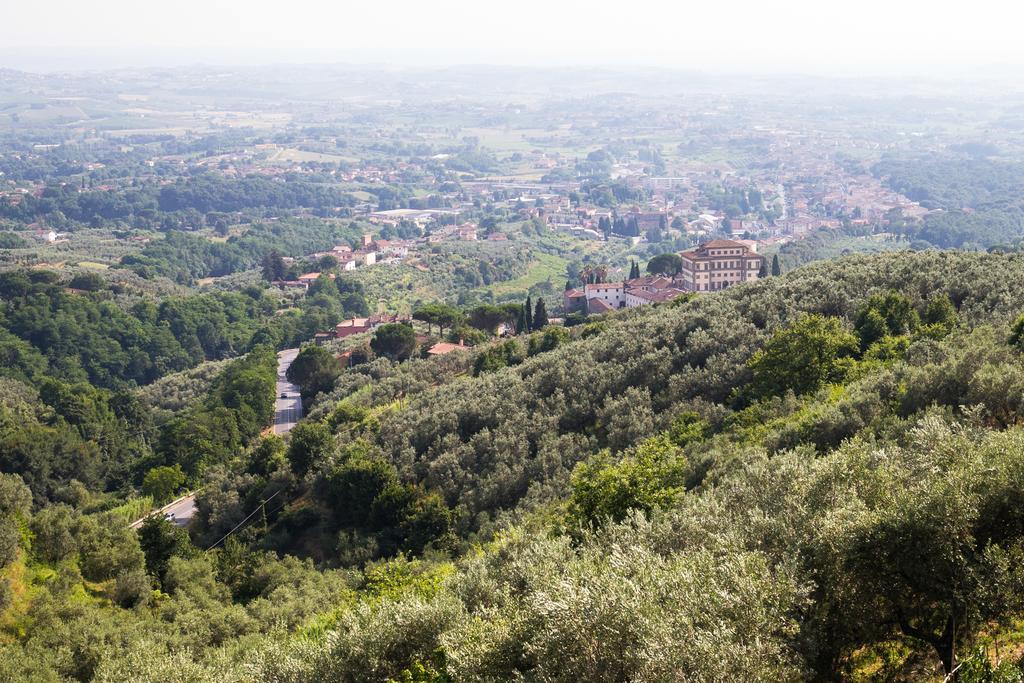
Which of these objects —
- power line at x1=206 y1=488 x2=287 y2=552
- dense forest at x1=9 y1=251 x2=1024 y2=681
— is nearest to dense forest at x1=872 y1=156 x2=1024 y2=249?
dense forest at x1=9 y1=251 x2=1024 y2=681

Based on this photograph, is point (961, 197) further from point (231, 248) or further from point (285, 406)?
point (285, 406)

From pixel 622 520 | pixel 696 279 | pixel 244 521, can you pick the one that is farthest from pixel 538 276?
pixel 622 520

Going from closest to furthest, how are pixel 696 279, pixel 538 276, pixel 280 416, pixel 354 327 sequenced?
pixel 280 416
pixel 354 327
pixel 696 279
pixel 538 276

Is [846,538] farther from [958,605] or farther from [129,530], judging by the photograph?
[129,530]

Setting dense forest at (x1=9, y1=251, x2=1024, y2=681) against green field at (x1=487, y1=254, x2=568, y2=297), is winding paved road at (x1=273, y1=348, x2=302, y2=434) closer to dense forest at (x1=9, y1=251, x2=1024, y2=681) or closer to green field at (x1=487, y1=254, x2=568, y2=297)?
dense forest at (x1=9, y1=251, x2=1024, y2=681)

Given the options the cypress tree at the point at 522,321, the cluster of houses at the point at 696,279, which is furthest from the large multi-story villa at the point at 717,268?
the cypress tree at the point at 522,321

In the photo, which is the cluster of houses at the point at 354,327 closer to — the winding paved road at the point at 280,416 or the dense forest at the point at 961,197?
the winding paved road at the point at 280,416
